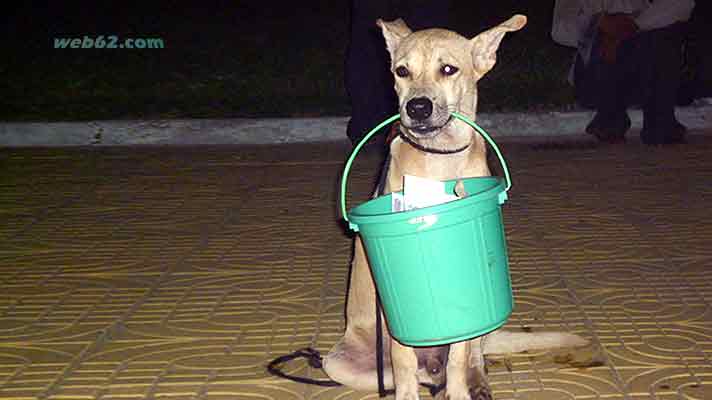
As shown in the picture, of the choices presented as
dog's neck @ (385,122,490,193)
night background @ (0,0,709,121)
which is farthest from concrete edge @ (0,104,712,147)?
dog's neck @ (385,122,490,193)

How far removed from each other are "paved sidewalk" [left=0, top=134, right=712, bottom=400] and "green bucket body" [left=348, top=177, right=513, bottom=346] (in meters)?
0.54

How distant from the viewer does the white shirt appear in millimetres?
7062

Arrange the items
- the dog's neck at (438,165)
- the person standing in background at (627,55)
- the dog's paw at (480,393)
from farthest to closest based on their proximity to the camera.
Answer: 1. the person standing in background at (627,55)
2. the dog's neck at (438,165)
3. the dog's paw at (480,393)

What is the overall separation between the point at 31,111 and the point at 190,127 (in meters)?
2.11

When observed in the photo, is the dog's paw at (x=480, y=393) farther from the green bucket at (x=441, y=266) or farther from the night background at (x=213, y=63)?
the night background at (x=213, y=63)

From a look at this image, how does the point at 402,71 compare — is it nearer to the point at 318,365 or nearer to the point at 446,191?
the point at 446,191

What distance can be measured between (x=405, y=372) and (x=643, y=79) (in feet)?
18.2

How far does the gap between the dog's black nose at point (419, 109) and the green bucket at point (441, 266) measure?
377 millimetres

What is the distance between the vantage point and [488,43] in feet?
10.1

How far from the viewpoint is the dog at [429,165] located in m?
2.77

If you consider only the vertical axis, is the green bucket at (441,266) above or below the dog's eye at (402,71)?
below

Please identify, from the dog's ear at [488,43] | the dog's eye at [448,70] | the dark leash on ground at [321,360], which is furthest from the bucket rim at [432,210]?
the dog's ear at [488,43]

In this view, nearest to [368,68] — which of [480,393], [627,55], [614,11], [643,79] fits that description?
[614,11]

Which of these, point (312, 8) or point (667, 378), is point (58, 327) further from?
point (312, 8)
